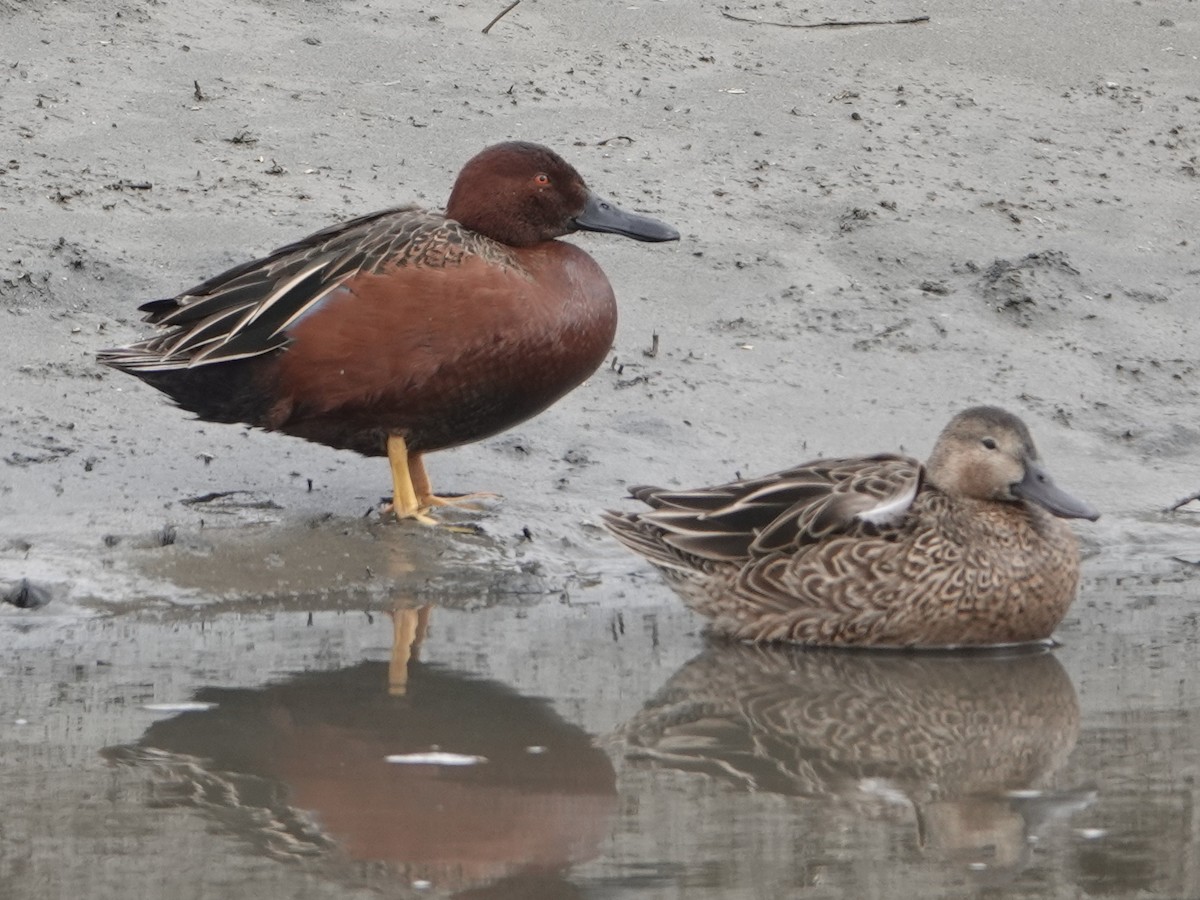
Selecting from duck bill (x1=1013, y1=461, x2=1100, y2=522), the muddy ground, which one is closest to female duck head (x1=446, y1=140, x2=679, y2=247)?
the muddy ground

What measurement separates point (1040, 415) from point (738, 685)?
8.84ft

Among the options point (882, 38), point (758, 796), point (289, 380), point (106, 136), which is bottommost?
point (758, 796)

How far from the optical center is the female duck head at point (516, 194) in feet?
21.7

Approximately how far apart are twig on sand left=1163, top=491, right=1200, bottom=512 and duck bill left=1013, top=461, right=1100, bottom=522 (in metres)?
1.15

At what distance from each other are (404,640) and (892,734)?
4.84 feet

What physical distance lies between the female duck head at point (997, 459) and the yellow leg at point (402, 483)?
169cm

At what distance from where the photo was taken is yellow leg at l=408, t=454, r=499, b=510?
6699 mm

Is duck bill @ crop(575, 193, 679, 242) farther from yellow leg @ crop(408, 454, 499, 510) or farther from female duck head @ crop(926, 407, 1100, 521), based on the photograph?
female duck head @ crop(926, 407, 1100, 521)

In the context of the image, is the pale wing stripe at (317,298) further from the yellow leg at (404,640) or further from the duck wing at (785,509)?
the duck wing at (785,509)

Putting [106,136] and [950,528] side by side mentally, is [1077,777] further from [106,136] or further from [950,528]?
[106,136]

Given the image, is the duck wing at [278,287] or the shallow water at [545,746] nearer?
the shallow water at [545,746]

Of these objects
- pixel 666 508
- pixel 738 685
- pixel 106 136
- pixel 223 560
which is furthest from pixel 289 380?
pixel 106 136

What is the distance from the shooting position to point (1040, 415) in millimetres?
7605

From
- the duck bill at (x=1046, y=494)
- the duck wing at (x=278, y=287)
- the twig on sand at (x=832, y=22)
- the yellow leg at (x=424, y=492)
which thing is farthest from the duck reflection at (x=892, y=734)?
the twig on sand at (x=832, y=22)
